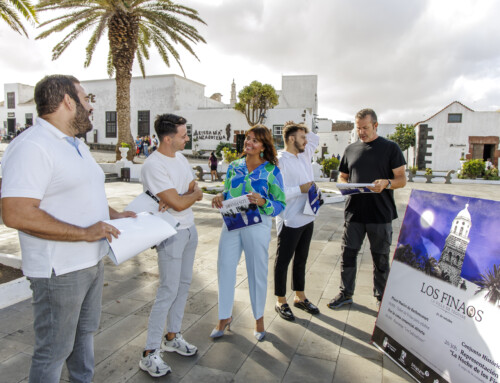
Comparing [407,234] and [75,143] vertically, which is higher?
[75,143]

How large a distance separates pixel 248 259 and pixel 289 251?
0.63 metres

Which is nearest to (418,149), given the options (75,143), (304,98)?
(304,98)

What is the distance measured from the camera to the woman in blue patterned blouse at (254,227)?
2.95 m

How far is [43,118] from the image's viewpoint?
1.73 metres

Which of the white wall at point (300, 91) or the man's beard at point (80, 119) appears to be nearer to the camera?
the man's beard at point (80, 119)

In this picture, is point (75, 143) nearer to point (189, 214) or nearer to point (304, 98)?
point (189, 214)

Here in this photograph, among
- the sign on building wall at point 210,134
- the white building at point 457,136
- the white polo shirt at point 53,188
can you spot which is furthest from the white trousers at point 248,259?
the white building at point 457,136

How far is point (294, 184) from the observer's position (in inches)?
140

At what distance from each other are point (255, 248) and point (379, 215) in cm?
141

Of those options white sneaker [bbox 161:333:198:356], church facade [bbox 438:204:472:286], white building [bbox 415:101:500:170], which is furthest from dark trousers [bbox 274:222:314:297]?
white building [bbox 415:101:500:170]

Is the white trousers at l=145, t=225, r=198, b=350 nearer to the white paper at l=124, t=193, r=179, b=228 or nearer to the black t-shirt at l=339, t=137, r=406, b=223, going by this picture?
the white paper at l=124, t=193, r=179, b=228

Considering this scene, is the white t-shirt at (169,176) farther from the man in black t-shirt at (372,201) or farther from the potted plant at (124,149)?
the potted plant at (124,149)

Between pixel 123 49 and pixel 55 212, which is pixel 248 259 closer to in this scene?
pixel 55 212

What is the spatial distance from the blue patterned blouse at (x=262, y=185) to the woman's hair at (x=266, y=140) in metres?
0.06
